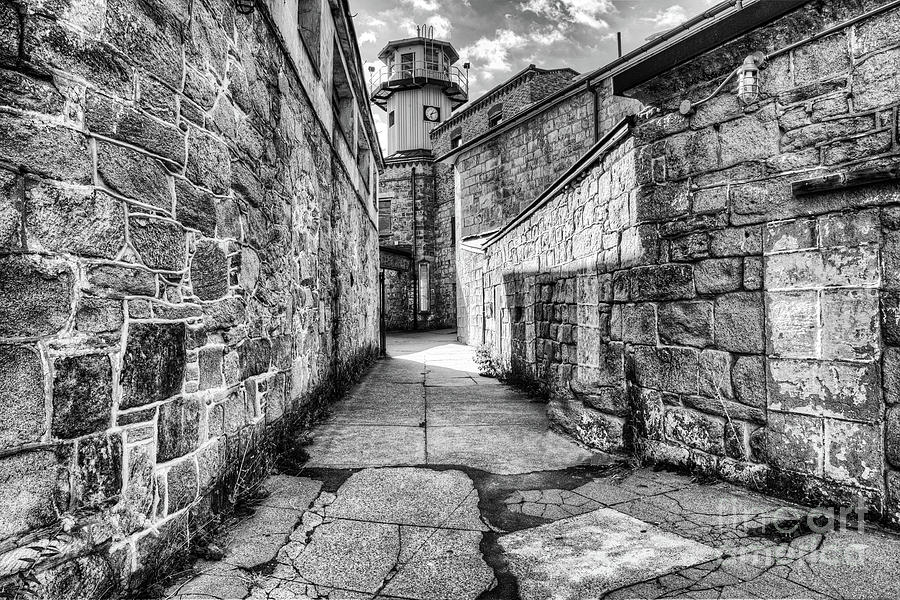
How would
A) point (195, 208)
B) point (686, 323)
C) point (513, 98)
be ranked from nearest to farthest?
point (195, 208) → point (686, 323) → point (513, 98)

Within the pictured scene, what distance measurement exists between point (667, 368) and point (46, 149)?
10.7ft

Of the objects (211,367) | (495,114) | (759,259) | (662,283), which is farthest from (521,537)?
(495,114)

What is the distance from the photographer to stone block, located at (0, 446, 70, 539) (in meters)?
1.58

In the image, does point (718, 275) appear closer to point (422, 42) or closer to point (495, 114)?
point (495, 114)

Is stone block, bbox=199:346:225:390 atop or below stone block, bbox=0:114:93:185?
below

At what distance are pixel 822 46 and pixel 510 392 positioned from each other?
181 inches

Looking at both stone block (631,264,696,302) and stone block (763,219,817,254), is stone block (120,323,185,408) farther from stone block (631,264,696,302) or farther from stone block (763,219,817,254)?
stone block (763,219,817,254)

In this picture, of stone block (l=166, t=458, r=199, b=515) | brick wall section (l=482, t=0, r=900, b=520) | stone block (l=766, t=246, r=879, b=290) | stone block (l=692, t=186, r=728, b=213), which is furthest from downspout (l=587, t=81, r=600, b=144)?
stone block (l=166, t=458, r=199, b=515)

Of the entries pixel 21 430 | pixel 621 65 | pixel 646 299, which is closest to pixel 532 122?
pixel 621 65

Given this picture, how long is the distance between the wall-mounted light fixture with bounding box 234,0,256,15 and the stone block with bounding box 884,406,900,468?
3.95 m

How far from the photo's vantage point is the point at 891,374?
2.40 m

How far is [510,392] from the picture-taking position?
21.1 feet

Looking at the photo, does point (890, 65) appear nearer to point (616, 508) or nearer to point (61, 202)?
point (616, 508)

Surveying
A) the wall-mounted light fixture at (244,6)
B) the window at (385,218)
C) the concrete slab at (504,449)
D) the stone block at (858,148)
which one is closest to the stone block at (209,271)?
the wall-mounted light fixture at (244,6)
